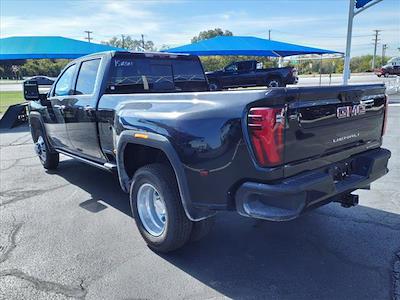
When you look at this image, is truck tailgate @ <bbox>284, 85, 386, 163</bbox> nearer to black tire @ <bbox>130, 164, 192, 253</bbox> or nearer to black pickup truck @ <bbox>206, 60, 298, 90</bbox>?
black tire @ <bbox>130, 164, 192, 253</bbox>

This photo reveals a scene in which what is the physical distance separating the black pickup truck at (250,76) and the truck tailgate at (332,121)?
2035 centimetres

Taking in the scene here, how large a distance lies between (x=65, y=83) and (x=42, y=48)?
13.9 meters

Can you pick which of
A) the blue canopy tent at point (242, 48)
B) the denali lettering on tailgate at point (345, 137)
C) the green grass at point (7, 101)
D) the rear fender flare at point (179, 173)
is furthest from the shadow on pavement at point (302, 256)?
the blue canopy tent at point (242, 48)

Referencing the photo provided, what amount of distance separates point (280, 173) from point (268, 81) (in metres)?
22.1

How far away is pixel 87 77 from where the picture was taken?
507 cm

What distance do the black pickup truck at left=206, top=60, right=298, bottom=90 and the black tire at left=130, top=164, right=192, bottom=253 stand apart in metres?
20.6

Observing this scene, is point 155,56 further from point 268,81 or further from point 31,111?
point 268,81

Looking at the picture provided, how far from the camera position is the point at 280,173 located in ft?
8.91

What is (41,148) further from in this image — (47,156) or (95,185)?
(95,185)

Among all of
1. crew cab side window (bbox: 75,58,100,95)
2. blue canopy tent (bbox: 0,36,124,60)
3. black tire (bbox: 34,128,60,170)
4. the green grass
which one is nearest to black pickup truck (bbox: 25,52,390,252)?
crew cab side window (bbox: 75,58,100,95)

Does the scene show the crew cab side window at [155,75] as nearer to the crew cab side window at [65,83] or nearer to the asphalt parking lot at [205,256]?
the crew cab side window at [65,83]

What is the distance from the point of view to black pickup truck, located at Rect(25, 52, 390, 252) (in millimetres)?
2680

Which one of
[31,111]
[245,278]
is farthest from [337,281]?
[31,111]

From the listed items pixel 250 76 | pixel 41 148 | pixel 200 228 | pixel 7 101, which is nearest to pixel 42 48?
pixel 7 101
